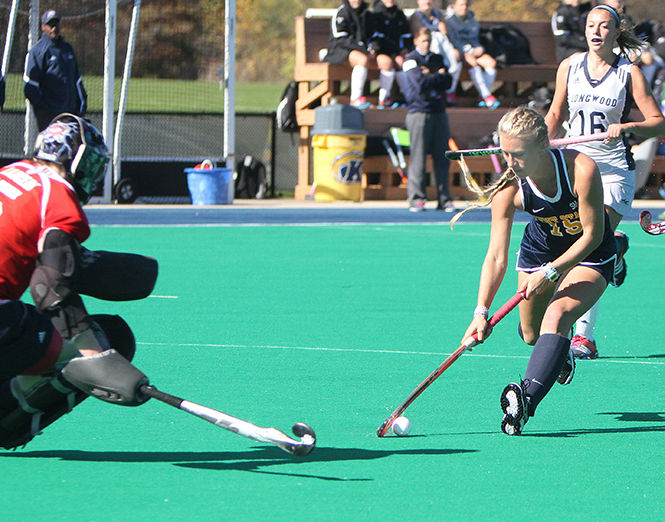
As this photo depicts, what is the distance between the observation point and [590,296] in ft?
16.3

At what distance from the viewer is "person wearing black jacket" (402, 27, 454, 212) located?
1502 cm

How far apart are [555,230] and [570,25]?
46.0 ft

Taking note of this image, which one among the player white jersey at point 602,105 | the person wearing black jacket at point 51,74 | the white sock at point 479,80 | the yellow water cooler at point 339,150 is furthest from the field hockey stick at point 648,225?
the white sock at point 479,80

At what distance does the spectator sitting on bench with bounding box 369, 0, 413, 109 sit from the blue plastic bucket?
284cm

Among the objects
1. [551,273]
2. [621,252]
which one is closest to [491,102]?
[621,252]

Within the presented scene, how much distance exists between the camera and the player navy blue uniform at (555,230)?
486 centimetres

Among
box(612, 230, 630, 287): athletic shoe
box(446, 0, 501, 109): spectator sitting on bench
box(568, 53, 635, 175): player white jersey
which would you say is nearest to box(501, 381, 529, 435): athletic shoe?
box(612, 230, 630, 287): athletic shoe

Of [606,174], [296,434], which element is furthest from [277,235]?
[296,434]

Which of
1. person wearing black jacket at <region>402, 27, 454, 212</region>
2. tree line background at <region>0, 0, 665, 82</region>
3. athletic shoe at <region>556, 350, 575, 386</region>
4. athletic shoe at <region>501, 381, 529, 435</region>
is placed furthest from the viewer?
tree line background at <region>0, 0, 665, 82</region>

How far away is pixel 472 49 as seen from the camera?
18.2 meters

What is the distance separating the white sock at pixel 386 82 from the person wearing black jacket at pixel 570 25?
2751 millimetres

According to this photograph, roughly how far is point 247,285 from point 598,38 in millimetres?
3616

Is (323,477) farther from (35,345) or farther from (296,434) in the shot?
(35,345)

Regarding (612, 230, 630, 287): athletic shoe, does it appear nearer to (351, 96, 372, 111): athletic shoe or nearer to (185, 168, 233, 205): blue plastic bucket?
(185, 168, 233, 205): blue plastic bucket
